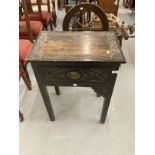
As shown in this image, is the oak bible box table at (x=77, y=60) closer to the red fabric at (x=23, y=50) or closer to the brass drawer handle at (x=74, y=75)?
the brass drawer handle at (x=74, y=75)

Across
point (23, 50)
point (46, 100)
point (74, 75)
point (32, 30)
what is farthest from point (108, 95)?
point (32, 30)

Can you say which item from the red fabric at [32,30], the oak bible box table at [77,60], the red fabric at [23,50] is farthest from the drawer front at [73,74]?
the red fabric at [32,30]

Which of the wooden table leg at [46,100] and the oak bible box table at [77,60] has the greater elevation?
the oak bible box table at [77,60]

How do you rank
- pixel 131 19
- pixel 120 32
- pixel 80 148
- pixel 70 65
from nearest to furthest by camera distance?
1. pixel 70 65
2. pixel 80 148
3. pixel 120 32
4. pixel 131 19

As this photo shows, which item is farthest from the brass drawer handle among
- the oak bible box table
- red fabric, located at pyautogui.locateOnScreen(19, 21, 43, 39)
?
red fabric, located at pyautogui.locateOnScreen(19, 21, 43, 39)

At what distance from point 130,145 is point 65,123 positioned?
55 cm

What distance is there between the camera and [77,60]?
3.50 ft

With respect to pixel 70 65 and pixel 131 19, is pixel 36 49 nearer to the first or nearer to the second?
pixel 70 65

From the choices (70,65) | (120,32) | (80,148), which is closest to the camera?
(70,65)

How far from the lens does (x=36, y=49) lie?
3.85ft

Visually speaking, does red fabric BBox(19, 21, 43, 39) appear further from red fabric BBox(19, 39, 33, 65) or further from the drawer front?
the drawer front

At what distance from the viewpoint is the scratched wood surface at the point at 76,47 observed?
42.9 inches

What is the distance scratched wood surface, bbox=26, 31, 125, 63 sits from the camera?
1089mm

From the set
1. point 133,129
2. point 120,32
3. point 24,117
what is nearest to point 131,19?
point 120,32
